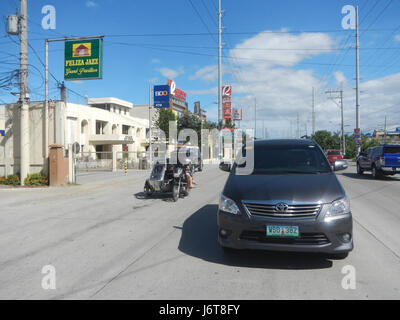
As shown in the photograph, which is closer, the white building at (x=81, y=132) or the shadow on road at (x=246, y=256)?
the shadow on road at (x=246, y=256)

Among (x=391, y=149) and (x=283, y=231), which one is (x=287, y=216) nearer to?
(x=283, y=231)

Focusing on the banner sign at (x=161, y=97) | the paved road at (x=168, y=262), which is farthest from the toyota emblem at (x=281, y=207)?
the banner sign at (x=161, y=97)

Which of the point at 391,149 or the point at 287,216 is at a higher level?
the point at 391,149

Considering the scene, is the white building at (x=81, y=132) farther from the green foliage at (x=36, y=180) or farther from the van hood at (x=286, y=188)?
the van hood at (x=286, y=188)

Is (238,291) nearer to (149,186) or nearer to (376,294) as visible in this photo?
(376,294)

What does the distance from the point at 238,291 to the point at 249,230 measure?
2.71 ft

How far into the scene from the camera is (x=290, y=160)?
585 cm

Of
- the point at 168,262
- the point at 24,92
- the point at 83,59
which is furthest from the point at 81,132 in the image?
the point at 168,262

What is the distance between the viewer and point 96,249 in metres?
5.46

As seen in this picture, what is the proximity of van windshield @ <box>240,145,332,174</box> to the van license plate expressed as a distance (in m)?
1.43

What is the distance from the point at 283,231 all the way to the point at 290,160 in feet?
6.60

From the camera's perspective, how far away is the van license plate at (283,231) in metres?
4.12

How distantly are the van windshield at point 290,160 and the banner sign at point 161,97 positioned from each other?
28868 millimetres

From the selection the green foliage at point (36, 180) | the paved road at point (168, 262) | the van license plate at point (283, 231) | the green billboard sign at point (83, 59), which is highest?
the green billboard sign at point (83, 59)
